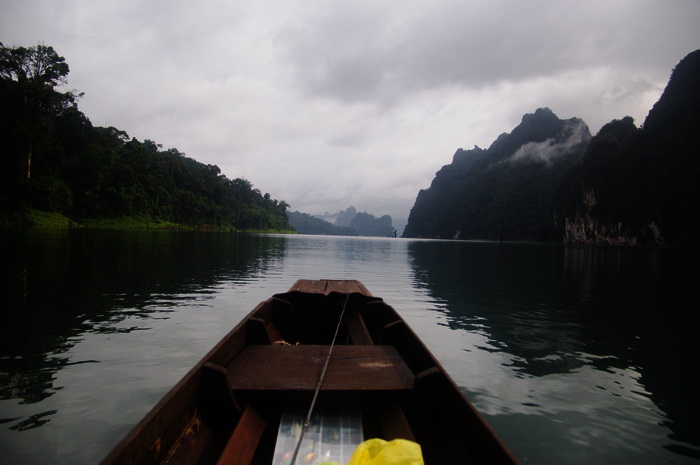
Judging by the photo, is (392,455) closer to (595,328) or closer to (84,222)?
(595,328)

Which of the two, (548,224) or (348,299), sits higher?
(548,224)

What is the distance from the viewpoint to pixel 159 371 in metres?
6.29

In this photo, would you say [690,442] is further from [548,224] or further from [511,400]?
[548,224]

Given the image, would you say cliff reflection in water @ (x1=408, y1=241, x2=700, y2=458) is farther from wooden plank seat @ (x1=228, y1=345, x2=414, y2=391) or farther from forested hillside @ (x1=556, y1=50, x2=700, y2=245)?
forested hillside @ (x1=556, y1=50, x2=700, y2=245)

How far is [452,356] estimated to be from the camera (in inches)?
311

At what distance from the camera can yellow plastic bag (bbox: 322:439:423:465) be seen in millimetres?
2393

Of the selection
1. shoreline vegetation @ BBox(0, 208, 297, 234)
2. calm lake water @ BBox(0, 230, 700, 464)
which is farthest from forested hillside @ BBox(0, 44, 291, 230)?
calm lake water @ BBox(0, 230, 700, 464)

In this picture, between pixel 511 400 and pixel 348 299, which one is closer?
pixel 511 400

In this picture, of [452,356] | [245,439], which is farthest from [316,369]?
[452,356]

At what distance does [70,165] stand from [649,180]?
486ft

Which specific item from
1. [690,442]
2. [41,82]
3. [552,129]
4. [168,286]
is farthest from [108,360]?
[552,129]

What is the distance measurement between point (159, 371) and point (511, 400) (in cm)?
617

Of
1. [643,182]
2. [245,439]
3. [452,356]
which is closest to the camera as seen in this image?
[245,439]

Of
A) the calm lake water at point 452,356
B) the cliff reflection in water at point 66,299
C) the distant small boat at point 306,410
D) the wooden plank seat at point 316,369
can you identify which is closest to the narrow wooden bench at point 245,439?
the distant small boat at point 306,410
